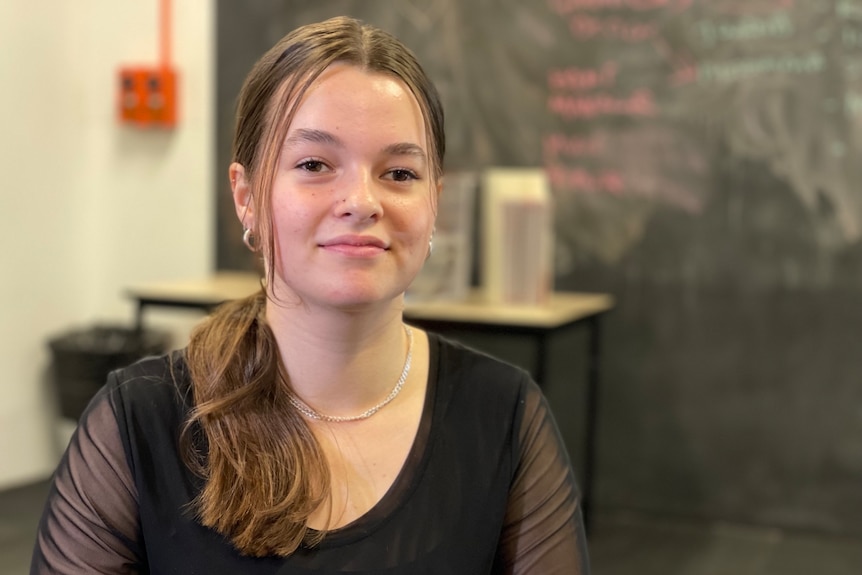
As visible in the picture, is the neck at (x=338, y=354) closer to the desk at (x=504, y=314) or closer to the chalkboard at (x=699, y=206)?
the desk at (x=504, y=314)

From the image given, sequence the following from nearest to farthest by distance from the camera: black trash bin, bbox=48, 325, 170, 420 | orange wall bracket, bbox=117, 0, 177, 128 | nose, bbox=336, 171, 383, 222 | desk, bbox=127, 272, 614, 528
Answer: nose, bbox=336, 171, 383, 222 → desk, bbox=127, 272, 614, 528 → black trash bin, bbox=48, 325, 170, 420 → orange wall bracket, bbox=117, 0, 177, 128

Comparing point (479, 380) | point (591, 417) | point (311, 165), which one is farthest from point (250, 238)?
point (591, 417)

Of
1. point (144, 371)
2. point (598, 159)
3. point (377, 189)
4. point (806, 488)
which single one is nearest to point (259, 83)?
point (377, 189)

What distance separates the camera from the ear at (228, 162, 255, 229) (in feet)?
3.52

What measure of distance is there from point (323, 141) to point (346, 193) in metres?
0.06

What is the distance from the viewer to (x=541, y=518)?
109 cm

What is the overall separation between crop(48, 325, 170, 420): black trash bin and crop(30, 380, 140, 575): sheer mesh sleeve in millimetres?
1765

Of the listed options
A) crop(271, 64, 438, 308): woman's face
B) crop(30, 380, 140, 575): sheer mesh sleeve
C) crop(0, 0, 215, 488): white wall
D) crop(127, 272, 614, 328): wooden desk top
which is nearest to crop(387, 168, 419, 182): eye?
crop(271, 64, 438, 308): woman's face

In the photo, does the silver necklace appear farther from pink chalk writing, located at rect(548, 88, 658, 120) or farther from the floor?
pink chalk writing, located at rect(548, 88, 658, 120)

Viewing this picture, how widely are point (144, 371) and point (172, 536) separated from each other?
21cm

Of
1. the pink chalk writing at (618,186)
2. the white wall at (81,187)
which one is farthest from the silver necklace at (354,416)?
the white wall at (81,187)

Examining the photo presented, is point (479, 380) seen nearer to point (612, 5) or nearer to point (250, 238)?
point (250, 238)

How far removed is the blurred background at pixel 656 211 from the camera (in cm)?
247

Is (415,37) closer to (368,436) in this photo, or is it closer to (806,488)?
(806,488)
